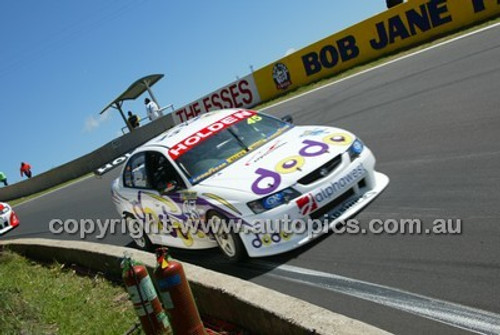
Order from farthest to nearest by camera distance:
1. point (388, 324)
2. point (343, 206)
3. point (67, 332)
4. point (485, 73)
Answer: point (485, 73), point (343, 206), point (67, 332), point (388, 324)

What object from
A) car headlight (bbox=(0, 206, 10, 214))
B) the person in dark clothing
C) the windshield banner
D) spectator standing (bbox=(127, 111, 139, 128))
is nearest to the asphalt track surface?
the windshield banner

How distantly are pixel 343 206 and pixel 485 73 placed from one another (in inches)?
226

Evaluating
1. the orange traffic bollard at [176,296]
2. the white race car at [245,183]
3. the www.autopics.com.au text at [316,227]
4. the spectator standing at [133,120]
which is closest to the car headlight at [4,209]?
the white race car at [245,183]

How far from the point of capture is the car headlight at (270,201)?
225 inches

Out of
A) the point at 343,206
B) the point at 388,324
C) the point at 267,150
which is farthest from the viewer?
the point at 267,150

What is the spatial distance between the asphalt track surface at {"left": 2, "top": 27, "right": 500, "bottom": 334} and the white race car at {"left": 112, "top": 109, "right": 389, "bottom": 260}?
0.87ft

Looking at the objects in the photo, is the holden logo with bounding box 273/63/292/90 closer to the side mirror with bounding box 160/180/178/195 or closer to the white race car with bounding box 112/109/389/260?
the white race car with bounding box 112/109/389/260

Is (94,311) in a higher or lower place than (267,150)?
lower

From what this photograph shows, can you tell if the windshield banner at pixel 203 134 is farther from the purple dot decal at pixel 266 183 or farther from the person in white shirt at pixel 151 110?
the person in white shirt at pixel 151 110

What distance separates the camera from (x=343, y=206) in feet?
20.5

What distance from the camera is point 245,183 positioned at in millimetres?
5984

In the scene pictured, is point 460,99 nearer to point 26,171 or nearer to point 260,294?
point 260,294

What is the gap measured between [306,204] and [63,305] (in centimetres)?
281

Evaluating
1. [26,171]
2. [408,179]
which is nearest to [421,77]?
[408,179]
